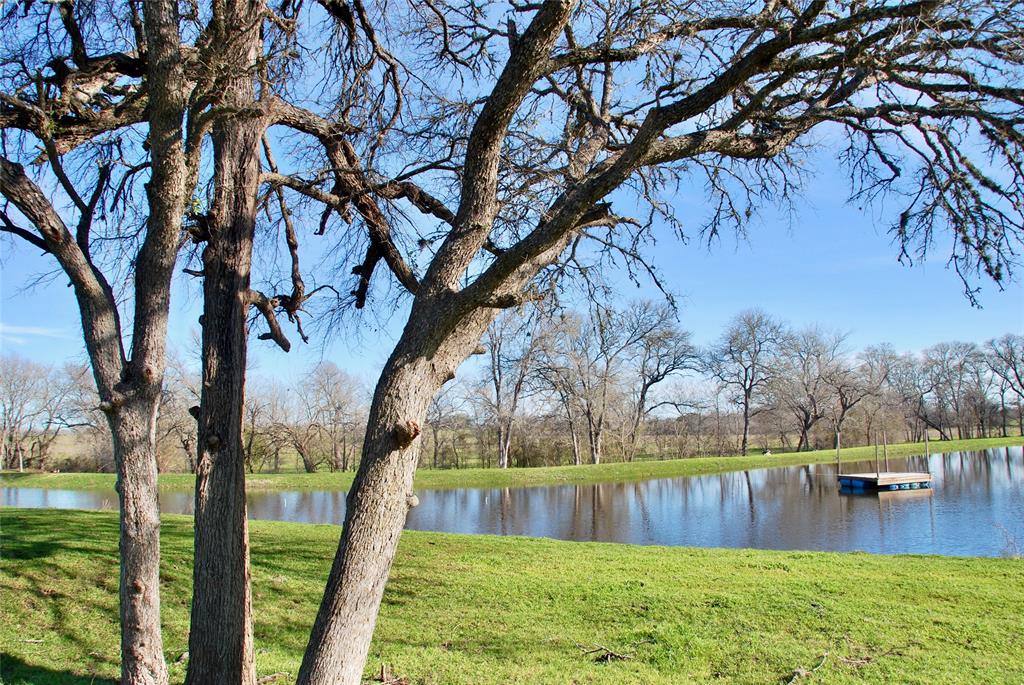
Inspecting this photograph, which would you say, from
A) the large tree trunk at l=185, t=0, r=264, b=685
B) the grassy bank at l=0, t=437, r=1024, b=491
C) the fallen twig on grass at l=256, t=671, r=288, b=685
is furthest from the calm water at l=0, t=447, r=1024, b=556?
the large tree trunk at l=185, t=0, r=264, b=685

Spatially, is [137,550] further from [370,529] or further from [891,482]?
[891,482]

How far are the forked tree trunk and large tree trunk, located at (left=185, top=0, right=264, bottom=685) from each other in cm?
33

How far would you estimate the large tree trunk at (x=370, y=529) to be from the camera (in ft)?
10.3

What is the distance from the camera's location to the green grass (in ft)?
17.1

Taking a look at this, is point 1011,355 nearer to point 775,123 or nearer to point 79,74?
point 775,123

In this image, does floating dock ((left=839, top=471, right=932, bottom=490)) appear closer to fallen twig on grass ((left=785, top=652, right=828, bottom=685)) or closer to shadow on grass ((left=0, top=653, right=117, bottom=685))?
fallen twig on grass ((left=785, top=652, right=828, bottom=685))

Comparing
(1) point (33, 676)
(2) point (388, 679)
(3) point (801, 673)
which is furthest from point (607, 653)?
(1) point (33, 676)

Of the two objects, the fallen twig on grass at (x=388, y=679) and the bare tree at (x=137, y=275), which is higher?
the bare tree at (x=137, y=275)

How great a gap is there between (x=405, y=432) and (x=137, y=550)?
2229 mm

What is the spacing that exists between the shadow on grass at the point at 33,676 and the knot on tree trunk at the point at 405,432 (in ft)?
11.9

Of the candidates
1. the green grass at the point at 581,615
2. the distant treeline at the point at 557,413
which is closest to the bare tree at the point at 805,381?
the distant treeline at the point at 557,413

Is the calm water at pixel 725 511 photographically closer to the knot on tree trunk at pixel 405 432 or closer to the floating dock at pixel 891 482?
the floating dock at pixel 891 482

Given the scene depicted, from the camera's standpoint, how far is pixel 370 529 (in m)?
3.22

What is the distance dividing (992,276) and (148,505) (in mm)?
6384
